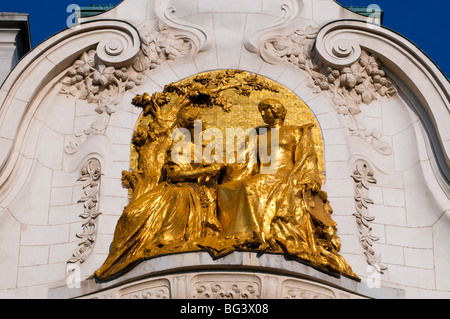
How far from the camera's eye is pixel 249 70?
14.5m

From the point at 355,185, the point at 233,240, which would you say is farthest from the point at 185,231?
the point at 355,185

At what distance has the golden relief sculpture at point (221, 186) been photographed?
12.6m

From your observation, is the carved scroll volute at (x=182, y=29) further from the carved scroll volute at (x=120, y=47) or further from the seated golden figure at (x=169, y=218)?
the seated golden figure at (x=169, y=218)

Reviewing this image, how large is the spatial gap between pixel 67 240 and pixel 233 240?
76.4 inches

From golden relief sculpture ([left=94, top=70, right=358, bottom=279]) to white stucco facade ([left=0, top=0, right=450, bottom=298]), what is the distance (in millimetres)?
200

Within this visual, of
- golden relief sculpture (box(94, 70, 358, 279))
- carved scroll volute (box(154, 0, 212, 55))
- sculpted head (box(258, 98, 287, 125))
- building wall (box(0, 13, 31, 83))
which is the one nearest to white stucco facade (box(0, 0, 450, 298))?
carved scroll volute (box(154, 0, 212, 55))

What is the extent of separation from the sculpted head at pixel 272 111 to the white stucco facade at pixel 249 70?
0.53 metres

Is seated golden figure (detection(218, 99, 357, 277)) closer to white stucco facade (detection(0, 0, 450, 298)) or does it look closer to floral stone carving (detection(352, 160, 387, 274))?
white stucco facade (detection(0, 0, 450, 298))

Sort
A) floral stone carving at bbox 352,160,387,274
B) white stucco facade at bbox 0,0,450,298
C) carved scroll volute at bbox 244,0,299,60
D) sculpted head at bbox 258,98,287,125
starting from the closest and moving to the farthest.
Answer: white stucco facade at bbox 0,0,450,298
floral stone carving at bbox 352,160,387,274
sculpted head at bbox 258,98,287,125
carved scroll volute at bbox 244,0,299,60

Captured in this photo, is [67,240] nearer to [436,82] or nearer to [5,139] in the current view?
[5,139]

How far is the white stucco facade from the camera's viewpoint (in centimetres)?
1286

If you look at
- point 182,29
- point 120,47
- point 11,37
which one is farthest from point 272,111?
point 11,37
